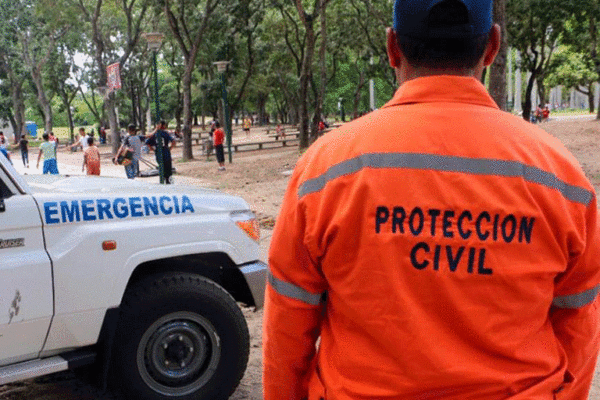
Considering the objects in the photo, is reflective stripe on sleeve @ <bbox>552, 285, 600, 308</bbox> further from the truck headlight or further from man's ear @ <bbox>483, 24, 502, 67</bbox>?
the truck headlight

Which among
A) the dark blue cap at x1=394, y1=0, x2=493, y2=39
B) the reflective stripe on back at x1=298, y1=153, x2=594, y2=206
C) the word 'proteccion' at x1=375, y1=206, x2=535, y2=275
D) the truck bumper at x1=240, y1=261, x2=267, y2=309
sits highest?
the dark blue cap at x1=394, y1=0, x2=493, y2=39

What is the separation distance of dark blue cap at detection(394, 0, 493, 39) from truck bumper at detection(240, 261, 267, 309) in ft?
10.1

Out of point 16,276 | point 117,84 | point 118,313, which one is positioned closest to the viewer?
point 16,276

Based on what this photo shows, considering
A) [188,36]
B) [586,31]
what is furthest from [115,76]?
[586,31]

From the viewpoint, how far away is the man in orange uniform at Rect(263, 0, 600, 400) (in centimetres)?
152

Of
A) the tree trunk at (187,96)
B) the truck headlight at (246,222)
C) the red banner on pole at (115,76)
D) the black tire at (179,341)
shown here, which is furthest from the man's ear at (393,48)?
the tree trunk at (187,96)

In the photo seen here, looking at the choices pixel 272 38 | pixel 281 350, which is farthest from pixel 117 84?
pixel 272 38

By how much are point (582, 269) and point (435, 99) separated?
0.53 m

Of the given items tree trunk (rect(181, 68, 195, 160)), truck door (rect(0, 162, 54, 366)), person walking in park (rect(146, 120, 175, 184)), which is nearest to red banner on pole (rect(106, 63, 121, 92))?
person walking in park (rect(146, 120, 175, 184))

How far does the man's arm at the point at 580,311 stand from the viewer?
1616 millimetres

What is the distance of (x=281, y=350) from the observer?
1723 millimetres

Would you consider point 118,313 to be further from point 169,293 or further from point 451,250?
point 451,250

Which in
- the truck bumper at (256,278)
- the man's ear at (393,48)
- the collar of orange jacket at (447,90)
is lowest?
the truck bumper at (256,278)

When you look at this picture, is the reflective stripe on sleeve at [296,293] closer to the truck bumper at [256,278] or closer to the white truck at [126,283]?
the white truck at [126,283]
